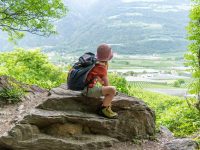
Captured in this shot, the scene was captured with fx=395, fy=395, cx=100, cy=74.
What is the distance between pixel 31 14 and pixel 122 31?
121621 millimetres

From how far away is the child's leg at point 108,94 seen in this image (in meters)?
8.80

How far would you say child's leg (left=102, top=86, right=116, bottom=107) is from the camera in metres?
8.80

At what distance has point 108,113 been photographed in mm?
9219

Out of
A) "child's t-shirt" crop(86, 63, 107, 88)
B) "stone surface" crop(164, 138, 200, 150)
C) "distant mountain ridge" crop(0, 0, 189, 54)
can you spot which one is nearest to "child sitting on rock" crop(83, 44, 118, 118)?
"child's t-shirt" crop(86, 63, 107, 88)

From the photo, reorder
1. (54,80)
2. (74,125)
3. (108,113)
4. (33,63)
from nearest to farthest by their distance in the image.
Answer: (74,125), (108,113), (54,80), (33,63)

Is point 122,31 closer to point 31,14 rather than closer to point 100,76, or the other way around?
point 31,14

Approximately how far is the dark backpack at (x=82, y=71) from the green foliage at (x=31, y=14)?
5088mm

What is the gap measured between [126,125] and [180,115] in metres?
6.21

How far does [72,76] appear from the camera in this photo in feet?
30.0

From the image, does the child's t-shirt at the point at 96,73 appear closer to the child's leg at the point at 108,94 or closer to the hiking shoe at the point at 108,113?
the child's leg at the point at 108,94

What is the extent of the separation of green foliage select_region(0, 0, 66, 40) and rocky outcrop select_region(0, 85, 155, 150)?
4.58 meters

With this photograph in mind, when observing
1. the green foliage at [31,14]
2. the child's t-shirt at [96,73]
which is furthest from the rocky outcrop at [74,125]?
the green foliage at [31,14]

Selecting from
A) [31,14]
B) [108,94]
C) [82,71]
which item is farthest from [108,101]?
[31,14]

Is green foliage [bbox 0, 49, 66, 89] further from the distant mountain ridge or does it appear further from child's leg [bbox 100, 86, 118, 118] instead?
the distant mountain ridge
